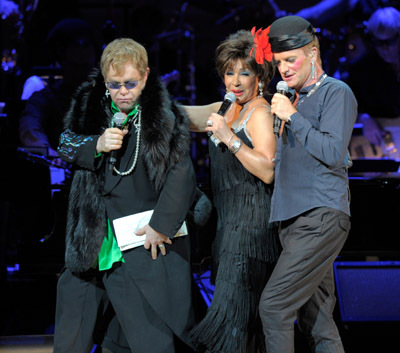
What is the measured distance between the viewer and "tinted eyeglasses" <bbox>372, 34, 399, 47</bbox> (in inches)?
248

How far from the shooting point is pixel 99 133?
285 cm

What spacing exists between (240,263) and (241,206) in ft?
0.93

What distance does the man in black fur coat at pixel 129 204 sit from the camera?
276 cm

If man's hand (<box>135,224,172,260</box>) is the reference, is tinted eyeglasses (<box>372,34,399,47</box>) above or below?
above

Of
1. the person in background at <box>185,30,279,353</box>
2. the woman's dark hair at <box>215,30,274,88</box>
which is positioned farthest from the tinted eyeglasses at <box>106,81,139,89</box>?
the woman's dark hair at <box>215,30,274,88</box>

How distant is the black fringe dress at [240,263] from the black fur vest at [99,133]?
13.6 inches

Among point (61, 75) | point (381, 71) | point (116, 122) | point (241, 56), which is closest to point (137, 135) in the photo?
point (116, 122)

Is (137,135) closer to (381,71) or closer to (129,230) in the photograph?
(129,230)

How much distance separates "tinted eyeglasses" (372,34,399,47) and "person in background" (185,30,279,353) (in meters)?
3.74

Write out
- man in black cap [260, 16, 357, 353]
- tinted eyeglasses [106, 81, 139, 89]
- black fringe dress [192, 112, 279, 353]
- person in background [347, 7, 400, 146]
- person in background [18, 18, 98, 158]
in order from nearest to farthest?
man in black cap [260, 16, 357, 353]
tinted eyeglasses [106, 81, 139, 89]
black fringe dress [192, 112, 279, 353]
person in background [18, 18, 98, 158]
person in background [347, 7, 400, 146]

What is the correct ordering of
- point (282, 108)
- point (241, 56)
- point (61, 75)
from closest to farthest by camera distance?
point (282, 108) < point (241, 56) < point (61, 75)

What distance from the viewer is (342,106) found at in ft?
8.25

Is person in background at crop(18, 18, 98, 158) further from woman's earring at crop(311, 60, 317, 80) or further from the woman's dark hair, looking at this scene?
woman's earring at crop(311, 60, 317, 80)

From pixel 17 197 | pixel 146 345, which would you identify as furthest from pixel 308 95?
pixel 17 197
